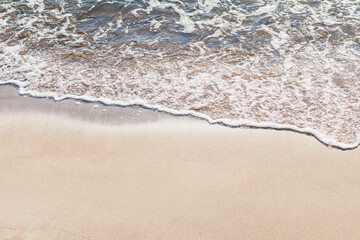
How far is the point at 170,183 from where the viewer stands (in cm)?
314

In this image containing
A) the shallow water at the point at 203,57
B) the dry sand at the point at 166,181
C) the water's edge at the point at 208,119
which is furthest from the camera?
the shallow water at the point at 203,57

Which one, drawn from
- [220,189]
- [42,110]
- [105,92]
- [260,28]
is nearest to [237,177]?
[220,189]

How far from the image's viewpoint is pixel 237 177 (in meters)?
3.19

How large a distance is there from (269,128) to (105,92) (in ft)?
7.53

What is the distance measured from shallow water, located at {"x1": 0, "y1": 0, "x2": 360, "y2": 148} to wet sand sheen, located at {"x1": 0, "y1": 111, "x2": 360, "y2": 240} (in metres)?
0.44

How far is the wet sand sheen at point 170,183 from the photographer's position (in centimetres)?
273

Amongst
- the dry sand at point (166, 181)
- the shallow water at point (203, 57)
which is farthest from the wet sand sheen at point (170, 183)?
the shallow water at point (203, 57)

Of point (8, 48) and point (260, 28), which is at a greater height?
point (260, 28)

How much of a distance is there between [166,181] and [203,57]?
2.59m

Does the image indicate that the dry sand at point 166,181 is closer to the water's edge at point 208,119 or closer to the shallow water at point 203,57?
the water's edge at point 208,119

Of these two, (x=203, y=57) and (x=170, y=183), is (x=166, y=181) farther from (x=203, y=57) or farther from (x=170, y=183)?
(x=203, y=57)

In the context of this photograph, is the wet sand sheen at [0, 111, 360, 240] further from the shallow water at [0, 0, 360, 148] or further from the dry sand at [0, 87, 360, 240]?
the shallow water at [0, 0, 360, 148]

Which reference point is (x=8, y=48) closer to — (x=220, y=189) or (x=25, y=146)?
(x=25, y=146)

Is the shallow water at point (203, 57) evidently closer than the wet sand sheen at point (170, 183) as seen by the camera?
No
